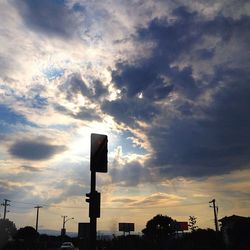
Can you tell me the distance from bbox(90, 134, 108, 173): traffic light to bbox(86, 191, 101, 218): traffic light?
718 mm

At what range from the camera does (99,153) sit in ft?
33.9

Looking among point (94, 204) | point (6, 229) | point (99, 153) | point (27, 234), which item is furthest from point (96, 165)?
point (27, 234)

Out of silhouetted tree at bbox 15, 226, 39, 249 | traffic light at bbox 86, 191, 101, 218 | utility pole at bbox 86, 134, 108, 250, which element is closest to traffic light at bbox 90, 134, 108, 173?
utility pole at bbox 86, 134, 108, 250

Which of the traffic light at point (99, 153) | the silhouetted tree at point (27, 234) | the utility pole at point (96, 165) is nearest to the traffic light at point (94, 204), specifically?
the utility pole at point (96, 165)

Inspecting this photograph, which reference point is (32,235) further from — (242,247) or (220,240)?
(242,247)

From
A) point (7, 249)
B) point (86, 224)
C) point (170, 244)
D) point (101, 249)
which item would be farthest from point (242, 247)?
point (7, 249)

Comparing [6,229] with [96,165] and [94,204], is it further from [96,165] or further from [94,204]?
[96,165]

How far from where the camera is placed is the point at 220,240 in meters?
40.6

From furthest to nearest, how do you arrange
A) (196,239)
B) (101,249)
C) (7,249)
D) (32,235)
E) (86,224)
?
(32,235), (7,249), (196,239), (101,249), (86,224)

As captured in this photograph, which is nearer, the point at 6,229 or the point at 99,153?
the point at 99,153

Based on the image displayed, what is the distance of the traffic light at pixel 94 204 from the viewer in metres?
10.0

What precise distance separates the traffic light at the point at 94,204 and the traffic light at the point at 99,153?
0.72 meters

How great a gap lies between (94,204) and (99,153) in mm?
1435

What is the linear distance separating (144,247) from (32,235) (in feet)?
189
